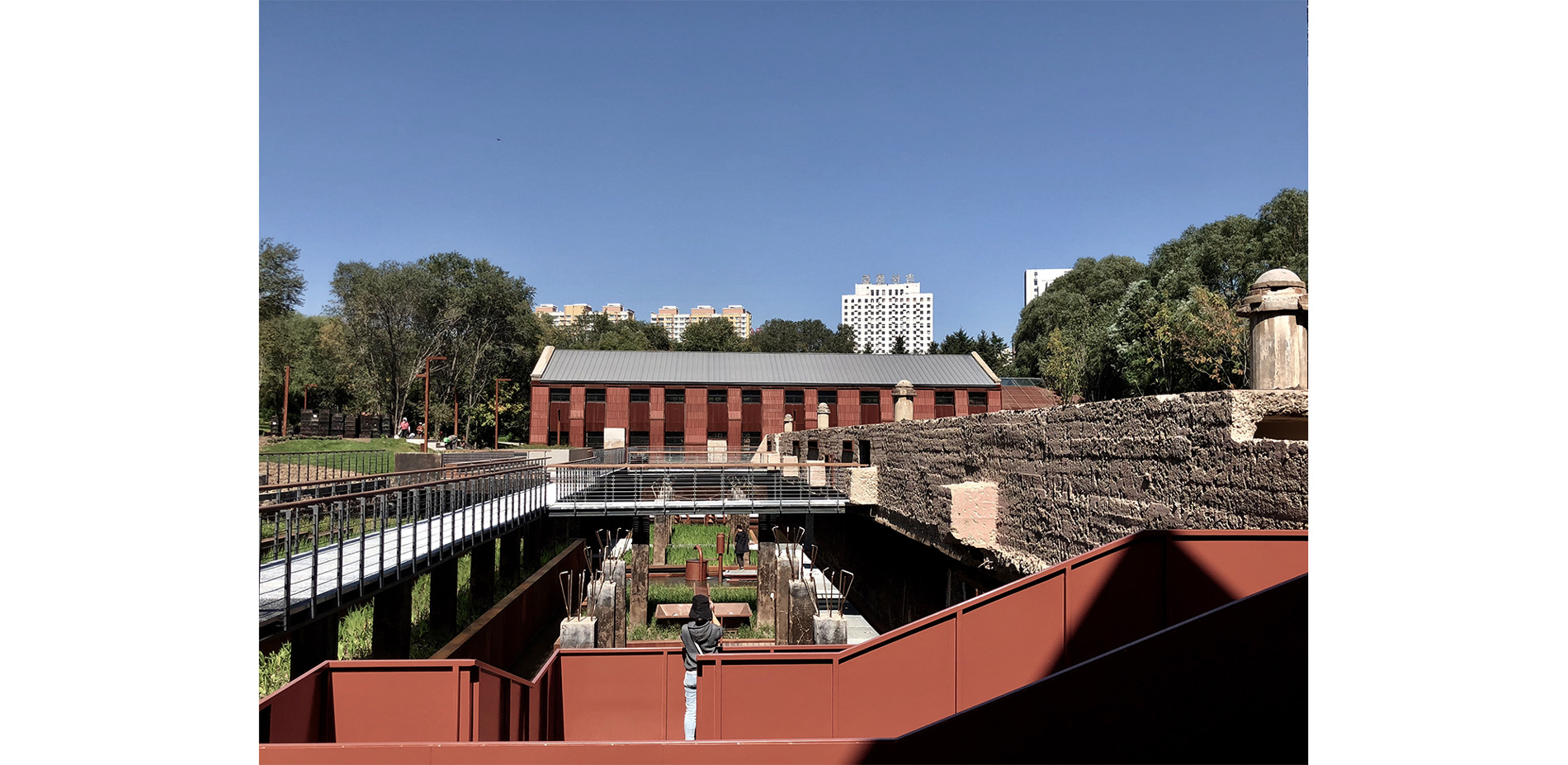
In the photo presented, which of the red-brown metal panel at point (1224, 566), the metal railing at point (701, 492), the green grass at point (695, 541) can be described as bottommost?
the green grass at point (695, 541)

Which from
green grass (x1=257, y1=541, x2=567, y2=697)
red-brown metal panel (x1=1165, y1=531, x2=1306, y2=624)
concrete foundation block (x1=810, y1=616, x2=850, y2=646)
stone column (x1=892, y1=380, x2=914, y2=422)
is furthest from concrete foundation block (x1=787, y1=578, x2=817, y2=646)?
stone column (x1=892, y1=380, x2=914, y2=422)

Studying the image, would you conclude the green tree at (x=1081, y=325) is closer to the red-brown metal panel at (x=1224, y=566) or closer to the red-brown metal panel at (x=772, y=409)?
the red-brown metal panel at (x=772, y=409)

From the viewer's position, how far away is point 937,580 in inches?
503

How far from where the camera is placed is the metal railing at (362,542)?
6.10m

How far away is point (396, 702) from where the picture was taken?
16.8ft

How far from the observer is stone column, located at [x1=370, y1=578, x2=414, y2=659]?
30.2 ft

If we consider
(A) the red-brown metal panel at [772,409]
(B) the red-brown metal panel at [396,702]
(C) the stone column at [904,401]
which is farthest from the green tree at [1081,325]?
(B) the red-brown metal panel at [396,702]

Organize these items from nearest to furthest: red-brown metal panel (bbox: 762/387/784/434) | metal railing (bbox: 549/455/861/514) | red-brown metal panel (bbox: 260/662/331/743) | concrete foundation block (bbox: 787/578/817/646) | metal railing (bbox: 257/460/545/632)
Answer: red-brown metal panel (bbox: 260/662/331/743)
metal railing (bbox: 257/460/545/632)
concrete foundation block (bbox: 787/578/817/646)
metal railing (bbox: 549/455/861/514)
red-brown metal panel (bbox: 762/387/784/434)

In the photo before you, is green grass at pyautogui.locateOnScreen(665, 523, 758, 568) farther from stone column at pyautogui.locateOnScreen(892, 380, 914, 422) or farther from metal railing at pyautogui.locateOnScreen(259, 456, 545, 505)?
stone column at pyautogui.locateOnScreen(892, 380, 914, 422)

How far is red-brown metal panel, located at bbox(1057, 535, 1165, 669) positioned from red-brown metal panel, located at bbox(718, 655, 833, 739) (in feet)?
Result: 5.11

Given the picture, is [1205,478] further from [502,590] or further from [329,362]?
[329,362]

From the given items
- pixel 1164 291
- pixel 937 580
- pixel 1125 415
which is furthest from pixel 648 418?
pixel 1125 415

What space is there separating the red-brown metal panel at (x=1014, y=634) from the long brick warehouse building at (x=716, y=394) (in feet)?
122

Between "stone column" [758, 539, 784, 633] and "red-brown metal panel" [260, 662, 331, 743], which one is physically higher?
"red-brown metal panel" [260, 662, 331, 743]
